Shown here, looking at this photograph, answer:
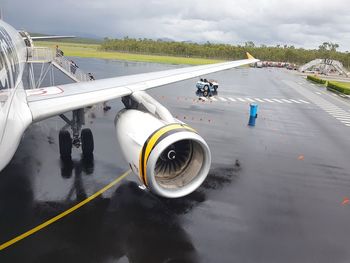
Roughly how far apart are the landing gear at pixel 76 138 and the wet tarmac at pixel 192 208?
38 cm

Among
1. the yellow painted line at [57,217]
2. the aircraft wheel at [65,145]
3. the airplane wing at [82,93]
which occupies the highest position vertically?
the airplane wing at [82,93]

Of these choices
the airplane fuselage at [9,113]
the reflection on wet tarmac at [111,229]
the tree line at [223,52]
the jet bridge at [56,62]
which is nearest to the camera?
the airplane fuselage at [9,113]

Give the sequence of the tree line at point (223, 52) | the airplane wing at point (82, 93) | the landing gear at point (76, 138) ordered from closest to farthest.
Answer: the airplane wing at point (82, 93) → the landing gear at point (76, 138) → the tree line at point (223, 52)

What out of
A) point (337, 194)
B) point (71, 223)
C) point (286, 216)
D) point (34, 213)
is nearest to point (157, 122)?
point (71, 223)

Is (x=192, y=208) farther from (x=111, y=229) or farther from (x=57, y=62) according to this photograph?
(x=57, y=62)

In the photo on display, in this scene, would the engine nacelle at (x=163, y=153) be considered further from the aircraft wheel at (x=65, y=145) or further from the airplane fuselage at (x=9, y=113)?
the aircraft wheel at (x=65, y=145)

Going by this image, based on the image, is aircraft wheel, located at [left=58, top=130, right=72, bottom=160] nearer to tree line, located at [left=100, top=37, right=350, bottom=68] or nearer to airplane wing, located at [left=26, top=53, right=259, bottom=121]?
airplane wing, located at [left=26, top=53, right=259, bottom=121]

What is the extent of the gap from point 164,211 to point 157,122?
261cm

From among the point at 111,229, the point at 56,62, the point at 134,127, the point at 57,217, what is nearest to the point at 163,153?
the point at 134,127

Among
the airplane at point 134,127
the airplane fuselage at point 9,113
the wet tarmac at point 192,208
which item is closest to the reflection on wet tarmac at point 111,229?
the wet tarmac at point 192,208

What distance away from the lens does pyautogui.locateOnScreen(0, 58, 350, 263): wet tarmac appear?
7.77m

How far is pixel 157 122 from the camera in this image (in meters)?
8.65

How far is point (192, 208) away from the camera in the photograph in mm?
9750

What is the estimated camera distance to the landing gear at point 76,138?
12.3 metres
